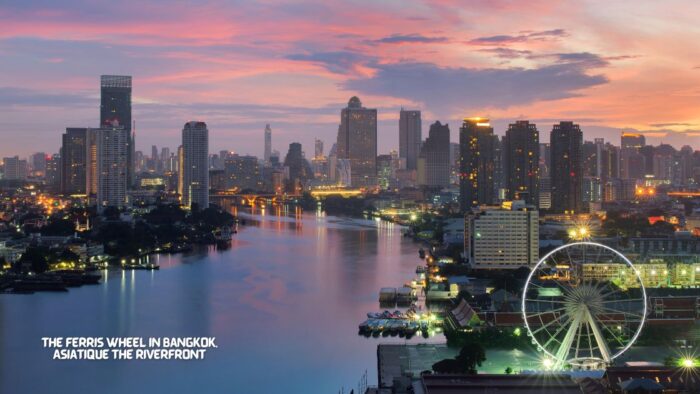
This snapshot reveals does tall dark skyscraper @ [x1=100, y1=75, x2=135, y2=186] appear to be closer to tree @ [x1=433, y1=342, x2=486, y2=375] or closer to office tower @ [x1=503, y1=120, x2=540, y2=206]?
office tower @ [x1=503, y1=120, x2=540, y2=206]

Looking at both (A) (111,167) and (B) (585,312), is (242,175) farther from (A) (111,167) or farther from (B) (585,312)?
(B) (585,312)

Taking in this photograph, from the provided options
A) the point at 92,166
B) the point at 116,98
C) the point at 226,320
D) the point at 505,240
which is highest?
the point at 116,98

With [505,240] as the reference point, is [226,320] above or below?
below

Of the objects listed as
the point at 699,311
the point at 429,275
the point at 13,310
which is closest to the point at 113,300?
the point at 13,310

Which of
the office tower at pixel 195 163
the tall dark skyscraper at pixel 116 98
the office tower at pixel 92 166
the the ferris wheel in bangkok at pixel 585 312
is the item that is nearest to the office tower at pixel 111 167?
the office tower at pixel 92 166

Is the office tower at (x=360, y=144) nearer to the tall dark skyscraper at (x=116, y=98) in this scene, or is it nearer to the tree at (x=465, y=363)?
the tall dark skyscraper at (x=116, y=98)

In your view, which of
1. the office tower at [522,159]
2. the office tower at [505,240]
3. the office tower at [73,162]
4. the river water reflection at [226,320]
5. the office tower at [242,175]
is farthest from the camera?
the office tower at [242,175]

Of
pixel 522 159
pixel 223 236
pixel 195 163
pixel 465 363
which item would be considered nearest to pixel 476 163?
pixel 522 159

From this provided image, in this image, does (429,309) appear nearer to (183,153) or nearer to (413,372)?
(413,372)
